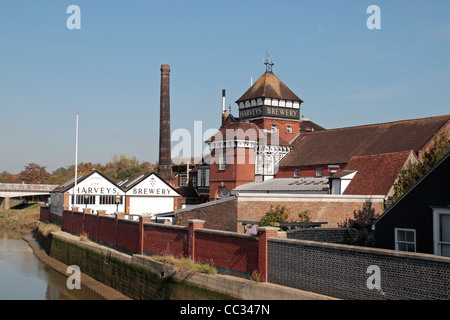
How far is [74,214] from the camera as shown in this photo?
1531 inches

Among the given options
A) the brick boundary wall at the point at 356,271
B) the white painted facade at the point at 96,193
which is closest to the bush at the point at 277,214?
the brick boundary wall at the point at 356,271

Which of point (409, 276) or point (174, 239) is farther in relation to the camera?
point (174, 239)

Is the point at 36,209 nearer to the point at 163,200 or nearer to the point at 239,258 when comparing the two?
the point at 163,200

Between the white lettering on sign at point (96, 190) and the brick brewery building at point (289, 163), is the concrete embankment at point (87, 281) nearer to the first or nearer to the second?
the white lettering on sign at point (96, 190)

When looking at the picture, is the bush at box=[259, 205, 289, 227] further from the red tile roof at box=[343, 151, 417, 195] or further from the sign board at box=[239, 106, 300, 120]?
the sign board at box=[239, 106, 300, 120]

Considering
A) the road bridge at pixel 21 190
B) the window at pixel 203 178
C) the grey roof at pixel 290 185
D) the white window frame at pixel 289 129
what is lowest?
the road bridge at pixel 21 190

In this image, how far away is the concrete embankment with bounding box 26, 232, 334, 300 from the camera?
1534 cm

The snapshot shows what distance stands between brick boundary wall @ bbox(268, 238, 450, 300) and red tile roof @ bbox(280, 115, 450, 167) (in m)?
23.4

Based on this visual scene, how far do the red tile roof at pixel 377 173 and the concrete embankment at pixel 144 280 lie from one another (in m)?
14.6

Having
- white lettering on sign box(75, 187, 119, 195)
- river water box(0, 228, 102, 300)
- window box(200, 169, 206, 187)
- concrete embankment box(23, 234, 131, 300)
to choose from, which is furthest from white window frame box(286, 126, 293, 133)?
river water box(0, 228, 102, 300)

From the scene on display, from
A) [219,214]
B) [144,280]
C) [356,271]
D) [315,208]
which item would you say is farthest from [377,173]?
[356,271]

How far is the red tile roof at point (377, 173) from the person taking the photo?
2817cm
